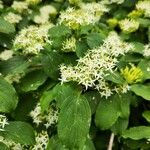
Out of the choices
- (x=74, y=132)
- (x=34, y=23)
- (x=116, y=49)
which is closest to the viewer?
(x=74, y=132)

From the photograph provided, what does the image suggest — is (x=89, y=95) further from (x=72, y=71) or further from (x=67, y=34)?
(x=67, y=34)

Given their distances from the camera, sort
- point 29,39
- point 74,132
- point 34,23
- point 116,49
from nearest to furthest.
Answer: point 74,132 → point 116,49 → point 29,39 → point 34,23

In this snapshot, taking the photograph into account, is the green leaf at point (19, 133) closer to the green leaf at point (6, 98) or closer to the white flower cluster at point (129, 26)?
the green leaf at point (6, 98)

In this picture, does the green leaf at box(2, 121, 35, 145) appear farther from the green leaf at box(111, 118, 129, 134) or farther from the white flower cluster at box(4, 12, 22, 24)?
the white flower cluster at box(4, 12, 22, 24)

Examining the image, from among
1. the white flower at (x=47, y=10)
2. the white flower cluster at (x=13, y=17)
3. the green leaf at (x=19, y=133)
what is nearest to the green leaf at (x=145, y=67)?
the green leaf at (x=19, y=133)

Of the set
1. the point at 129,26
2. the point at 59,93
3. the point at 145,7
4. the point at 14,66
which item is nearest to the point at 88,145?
the point at 59,93

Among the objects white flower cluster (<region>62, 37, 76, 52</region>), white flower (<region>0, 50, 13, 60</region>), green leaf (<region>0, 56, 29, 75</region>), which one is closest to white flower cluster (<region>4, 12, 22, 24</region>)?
white flower (<region>0, 50, 13, 60</region>)

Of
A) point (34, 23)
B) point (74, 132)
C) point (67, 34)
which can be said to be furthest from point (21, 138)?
point (34, 23)
